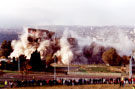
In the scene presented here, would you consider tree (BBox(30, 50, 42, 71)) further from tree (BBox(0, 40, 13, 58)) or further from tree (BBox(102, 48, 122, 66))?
tree (BBox(102, 48, 122, 66))

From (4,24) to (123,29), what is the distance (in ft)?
7.42

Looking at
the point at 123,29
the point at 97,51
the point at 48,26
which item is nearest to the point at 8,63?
the point at 48,26

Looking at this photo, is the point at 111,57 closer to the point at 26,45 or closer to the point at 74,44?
the point at 74,44

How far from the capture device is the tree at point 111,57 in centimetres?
477

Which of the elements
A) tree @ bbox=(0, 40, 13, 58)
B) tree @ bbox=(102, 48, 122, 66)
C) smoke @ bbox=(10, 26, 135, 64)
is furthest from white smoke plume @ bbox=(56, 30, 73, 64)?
tree @ bbox=(0, 40, 13, 58)

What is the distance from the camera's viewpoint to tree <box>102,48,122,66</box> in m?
4.77

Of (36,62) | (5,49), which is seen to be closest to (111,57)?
(36,62)

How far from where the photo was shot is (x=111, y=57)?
189 inches

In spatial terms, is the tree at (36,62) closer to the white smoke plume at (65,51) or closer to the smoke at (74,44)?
the smoke at (74,44)

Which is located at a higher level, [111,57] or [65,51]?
[65,51]

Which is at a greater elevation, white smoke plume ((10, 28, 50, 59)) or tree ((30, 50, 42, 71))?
white smoke plume ((10, 28, 50, 59))

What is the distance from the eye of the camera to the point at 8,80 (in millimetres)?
4816

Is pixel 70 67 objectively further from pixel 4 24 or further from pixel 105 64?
pixel 4 24

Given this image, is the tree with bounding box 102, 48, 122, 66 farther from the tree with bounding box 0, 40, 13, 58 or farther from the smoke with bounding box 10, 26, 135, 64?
the tree with bounding box 0, 40, 13, 58
